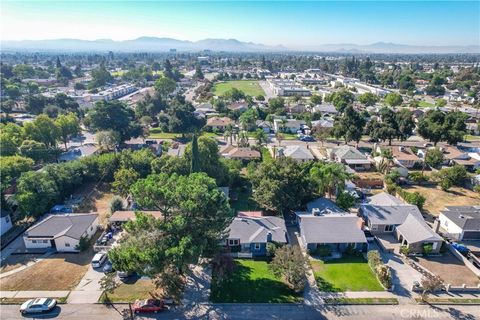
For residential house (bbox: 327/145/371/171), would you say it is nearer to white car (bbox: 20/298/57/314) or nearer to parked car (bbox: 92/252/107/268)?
parked car (bbox: 92/252/107/268)

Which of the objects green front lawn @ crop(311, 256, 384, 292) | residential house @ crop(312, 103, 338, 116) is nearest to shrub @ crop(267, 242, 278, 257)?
green front lawn @ crop(311, 256, 384, 292)

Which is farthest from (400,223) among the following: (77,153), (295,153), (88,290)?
(77,153)

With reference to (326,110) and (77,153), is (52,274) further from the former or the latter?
(326,110)

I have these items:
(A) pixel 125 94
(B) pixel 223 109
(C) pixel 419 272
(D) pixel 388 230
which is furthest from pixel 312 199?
(A) pixel 125 94

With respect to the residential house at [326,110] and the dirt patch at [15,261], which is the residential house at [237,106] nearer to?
the residential house at [326,110]

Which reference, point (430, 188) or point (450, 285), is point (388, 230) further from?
point (430, 188)
